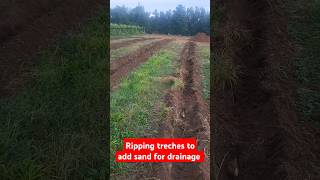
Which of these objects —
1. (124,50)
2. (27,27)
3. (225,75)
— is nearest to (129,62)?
(124,50)

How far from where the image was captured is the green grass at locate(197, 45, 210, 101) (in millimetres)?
5797

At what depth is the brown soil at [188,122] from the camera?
3848 mm

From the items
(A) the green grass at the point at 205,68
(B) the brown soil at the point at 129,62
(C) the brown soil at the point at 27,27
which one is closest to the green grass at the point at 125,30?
(B) the brown soil at the point at 129,62

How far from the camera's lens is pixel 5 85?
5.09 meters

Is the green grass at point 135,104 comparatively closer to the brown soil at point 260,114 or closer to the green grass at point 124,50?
the brown soil at point 260,114

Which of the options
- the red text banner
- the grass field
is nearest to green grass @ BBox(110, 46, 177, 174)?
the grass field

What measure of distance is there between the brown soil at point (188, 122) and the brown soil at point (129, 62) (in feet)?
3.00

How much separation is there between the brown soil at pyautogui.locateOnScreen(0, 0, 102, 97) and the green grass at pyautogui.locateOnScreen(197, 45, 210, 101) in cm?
235

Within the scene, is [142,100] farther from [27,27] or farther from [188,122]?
[27,27]

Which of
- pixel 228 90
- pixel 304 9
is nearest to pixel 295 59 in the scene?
pixel 228 90

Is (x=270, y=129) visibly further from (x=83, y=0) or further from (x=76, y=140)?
(x=83, y=0)

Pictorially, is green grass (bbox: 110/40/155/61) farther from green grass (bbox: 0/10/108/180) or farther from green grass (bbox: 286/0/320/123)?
green grass (bbox: 286/0/320/123)

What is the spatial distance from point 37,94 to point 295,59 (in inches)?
147

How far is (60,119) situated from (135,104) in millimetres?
953
